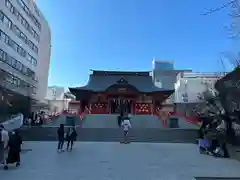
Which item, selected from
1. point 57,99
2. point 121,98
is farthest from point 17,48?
point 57,99

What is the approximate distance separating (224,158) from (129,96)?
2788cm

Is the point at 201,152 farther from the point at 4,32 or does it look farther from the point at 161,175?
the point at 4,32

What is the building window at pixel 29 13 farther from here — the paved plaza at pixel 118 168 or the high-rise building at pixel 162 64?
the high-rise building at pixel 162 64

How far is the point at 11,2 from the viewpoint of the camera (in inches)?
1484

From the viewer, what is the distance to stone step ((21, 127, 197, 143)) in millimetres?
21366

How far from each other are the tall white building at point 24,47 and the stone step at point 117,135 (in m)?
9.32

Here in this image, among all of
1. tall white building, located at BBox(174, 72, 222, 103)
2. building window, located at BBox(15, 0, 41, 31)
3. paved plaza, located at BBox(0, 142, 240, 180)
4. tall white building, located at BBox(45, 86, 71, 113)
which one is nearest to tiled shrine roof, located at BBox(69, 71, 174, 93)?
building window, located at BBox(15, 0, 41, 31)

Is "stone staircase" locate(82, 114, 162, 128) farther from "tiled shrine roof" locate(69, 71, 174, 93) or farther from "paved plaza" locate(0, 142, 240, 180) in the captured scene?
"paved plaza" locate(0, 142, 240, 180)

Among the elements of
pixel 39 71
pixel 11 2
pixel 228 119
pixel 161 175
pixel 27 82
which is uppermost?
pixel 11 2

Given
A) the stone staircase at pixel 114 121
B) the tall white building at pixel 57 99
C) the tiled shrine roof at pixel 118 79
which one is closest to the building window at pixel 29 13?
the tiled shrine roof at pixel 118 79

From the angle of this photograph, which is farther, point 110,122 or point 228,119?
point 110,122

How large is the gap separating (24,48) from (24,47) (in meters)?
0.16

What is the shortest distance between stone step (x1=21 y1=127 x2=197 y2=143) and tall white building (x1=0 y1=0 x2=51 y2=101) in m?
9.32

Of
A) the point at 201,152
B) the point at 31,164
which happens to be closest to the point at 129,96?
the point at 201,152
